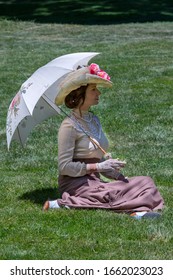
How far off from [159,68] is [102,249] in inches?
426

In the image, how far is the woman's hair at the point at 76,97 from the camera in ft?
24.8

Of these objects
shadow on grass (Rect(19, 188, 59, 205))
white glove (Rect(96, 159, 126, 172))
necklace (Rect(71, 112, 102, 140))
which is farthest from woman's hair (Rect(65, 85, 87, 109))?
shadow on grass (Rect(19, 188, 59, 205))

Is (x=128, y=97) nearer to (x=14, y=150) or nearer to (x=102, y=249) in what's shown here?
(x=14, y=150)

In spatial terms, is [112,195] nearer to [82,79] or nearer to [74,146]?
[74,146]

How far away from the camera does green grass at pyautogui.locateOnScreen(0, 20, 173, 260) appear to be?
647cm

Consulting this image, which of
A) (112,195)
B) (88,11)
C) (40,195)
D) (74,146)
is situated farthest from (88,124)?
(88,11)

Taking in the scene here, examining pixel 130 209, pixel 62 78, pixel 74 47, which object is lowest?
pixel 74 47

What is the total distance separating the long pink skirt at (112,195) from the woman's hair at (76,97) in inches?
26.4

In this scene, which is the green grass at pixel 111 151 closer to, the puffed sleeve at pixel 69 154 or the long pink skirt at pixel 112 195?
the long pink skirt at pixel 112 195

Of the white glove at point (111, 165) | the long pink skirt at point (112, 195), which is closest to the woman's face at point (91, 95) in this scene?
the white glove at point (111, 165)

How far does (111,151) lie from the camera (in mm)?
10422

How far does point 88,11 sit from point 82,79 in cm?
2513

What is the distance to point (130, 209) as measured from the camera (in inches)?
289
